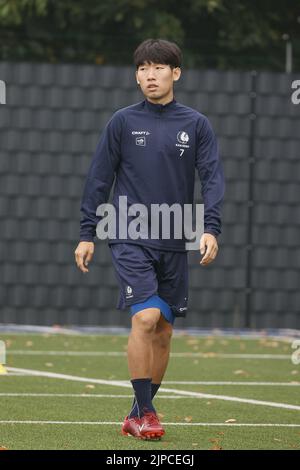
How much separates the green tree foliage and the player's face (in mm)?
10164

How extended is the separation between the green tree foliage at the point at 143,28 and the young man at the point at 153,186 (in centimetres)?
1016

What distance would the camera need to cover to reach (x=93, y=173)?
28.1ft

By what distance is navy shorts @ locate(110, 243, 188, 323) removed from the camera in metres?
8.34

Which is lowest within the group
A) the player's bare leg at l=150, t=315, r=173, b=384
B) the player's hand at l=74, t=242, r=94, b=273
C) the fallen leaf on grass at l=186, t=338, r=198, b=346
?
the fallen leaf on grass at l=186, t=338, r=198, b=346

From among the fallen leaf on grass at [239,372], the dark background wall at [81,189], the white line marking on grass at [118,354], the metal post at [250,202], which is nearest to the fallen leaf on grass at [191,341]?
the white line marking on grass at [118,354]

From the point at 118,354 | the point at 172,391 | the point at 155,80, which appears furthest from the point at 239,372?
the point at 155,80

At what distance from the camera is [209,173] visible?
8.54m

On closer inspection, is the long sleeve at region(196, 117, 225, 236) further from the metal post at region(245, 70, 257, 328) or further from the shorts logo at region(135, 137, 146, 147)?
the metal post at region(245, 70, 257, 328)

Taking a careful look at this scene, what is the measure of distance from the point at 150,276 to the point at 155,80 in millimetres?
1050

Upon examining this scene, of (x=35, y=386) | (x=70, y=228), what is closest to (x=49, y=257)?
(x=70, y=228)

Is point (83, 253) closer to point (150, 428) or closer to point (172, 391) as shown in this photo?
point (150, 428)

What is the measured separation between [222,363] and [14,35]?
760cm

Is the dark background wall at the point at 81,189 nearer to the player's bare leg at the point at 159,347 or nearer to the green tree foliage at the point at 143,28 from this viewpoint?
the green tree foliage at the point at 143,28

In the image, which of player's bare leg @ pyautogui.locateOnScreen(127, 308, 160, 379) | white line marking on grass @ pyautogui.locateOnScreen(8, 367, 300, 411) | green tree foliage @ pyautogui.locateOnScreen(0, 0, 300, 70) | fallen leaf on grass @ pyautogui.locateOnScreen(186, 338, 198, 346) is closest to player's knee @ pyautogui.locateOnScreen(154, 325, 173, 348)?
player's bare leg @ pyautogui.locateOnScreen(127, 308, 160, 379)
